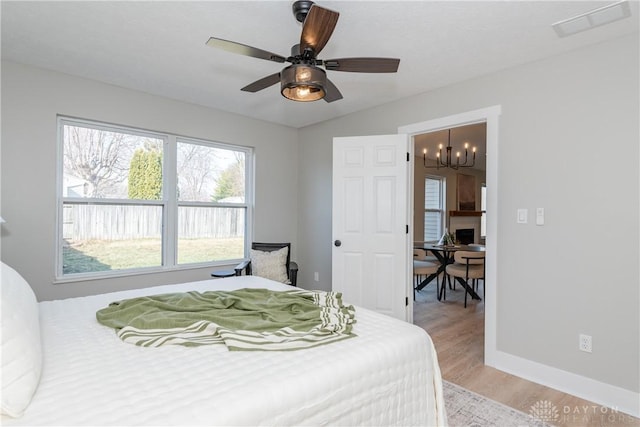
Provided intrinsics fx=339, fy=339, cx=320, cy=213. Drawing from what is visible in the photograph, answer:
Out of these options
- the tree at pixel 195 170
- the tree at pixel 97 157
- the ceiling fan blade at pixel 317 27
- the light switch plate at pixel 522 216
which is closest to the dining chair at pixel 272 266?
the tree at pixel 195 170

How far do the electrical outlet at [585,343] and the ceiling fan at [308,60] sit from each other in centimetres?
229

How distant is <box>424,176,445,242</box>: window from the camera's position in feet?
→ 23.3

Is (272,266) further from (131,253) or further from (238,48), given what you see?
(238,48)

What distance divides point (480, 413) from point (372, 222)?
195 cm

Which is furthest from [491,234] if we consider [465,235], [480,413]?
[465,235]

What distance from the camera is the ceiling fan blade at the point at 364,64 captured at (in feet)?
6.47

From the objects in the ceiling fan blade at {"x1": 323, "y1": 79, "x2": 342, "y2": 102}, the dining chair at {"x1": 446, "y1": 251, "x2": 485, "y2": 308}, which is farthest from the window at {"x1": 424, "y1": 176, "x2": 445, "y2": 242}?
the ceiling fan blade at {"x1": 323, "y1": 79, "x2": 342, "y2": 102}

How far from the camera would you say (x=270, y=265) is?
3.84m

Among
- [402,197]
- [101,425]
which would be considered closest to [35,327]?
[101,425]

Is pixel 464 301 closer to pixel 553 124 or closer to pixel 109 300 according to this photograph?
pixel 553 124

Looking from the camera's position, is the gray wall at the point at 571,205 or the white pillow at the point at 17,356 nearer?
the white pillow at the point at 17,356

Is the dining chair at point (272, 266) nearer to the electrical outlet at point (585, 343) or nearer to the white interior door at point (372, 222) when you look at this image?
the white interior door at point (372, 222)

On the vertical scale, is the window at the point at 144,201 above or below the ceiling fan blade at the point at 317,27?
below

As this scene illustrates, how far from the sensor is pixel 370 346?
1.46 m
